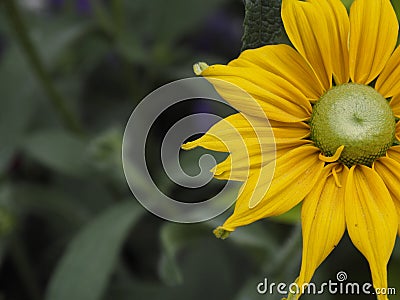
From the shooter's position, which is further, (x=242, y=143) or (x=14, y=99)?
(x=14, y=99)

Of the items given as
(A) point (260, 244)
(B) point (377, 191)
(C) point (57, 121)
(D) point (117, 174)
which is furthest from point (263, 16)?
(C) point (57, 121)

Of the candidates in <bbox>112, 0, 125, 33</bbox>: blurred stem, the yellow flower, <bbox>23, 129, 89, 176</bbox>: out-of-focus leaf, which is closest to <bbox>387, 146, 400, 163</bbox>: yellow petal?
the yellow flower

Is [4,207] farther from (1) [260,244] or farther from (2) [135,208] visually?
(1) [260,244]

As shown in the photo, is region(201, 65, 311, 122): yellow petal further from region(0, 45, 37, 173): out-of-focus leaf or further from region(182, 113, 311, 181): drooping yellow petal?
region(0, 45, 37, 173): out-of-focus leaf

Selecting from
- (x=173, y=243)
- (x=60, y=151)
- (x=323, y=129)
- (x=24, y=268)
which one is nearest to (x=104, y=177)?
(x=60, y=151)

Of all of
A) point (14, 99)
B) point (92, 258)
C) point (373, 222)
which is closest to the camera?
point (373, 222)

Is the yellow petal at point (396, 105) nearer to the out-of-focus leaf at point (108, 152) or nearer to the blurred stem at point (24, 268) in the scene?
the out-of-focus leaf at point (108, 152)

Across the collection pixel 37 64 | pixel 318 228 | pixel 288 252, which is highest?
pixel 37 64

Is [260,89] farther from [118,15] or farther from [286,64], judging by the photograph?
[118,15]
